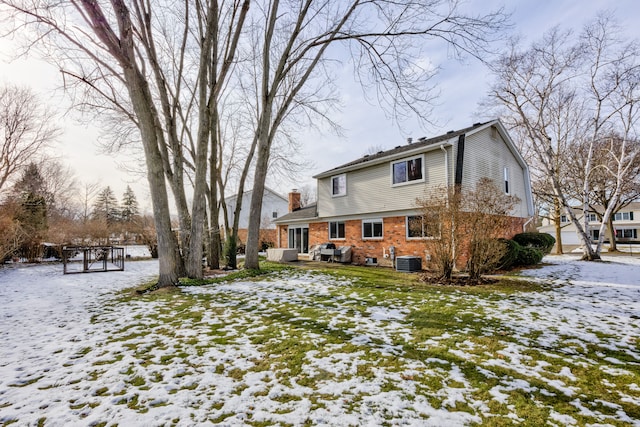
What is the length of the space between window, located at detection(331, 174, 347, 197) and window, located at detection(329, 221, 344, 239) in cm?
168

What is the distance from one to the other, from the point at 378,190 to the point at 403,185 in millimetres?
1466

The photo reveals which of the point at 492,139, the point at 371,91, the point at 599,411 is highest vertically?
the point at 371,91

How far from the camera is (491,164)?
14125 mm

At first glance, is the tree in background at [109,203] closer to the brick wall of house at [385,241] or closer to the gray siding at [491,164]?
the brick wall of house at [385,241]

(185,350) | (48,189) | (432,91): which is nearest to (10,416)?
(185,350)

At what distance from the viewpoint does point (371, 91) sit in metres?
12.0

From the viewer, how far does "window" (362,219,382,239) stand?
14.9 m

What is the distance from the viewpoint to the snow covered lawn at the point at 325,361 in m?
2.65

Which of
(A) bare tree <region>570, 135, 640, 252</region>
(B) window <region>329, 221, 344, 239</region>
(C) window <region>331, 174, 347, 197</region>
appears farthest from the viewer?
(A) bare tree <region>570, 135, 640, 252</region>

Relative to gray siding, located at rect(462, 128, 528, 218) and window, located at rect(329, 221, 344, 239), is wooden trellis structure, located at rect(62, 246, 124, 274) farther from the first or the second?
gray siding, located at rect(462, 128, 528, 218)

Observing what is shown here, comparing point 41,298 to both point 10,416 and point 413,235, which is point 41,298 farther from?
point 413,235

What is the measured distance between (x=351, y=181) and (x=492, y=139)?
7148 millimetres

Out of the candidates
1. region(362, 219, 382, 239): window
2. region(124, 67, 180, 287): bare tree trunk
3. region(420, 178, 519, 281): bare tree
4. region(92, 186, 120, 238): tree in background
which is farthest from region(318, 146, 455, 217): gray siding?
region(92, 186, 120, 238): tree in background

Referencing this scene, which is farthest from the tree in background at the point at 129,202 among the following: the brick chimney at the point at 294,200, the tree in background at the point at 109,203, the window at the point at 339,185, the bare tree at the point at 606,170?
the bare tree at the point at 606,170
